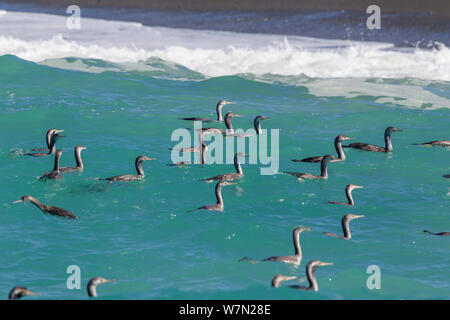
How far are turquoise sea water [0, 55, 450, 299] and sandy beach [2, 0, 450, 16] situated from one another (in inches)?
584

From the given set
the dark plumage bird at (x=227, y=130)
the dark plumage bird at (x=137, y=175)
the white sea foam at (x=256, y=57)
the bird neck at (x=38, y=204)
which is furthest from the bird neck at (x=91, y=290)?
the white sea foam at (x=256, y=57)

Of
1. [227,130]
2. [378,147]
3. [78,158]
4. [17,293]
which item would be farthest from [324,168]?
[17,293]

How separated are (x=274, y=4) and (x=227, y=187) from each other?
26.6 m

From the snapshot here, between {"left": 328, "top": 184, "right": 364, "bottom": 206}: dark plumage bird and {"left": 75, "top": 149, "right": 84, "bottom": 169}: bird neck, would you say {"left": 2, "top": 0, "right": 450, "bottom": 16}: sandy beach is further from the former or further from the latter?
{"left": 75, "top": 149, "right": 84, "bottom": 169}: bird neck

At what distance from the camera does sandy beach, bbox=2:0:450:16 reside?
38812mm

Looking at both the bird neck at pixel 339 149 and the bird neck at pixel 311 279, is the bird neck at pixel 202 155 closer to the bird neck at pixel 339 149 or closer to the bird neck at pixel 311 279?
the bird neck at pixel 339 149

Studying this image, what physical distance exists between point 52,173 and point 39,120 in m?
5.40

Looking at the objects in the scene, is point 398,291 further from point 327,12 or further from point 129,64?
point 327,12

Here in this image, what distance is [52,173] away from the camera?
17.1 meters

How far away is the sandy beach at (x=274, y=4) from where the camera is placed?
3881 cm

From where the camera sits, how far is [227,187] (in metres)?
17.4

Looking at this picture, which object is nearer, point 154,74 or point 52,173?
point 52,173

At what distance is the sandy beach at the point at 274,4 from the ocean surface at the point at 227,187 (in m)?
6.50
